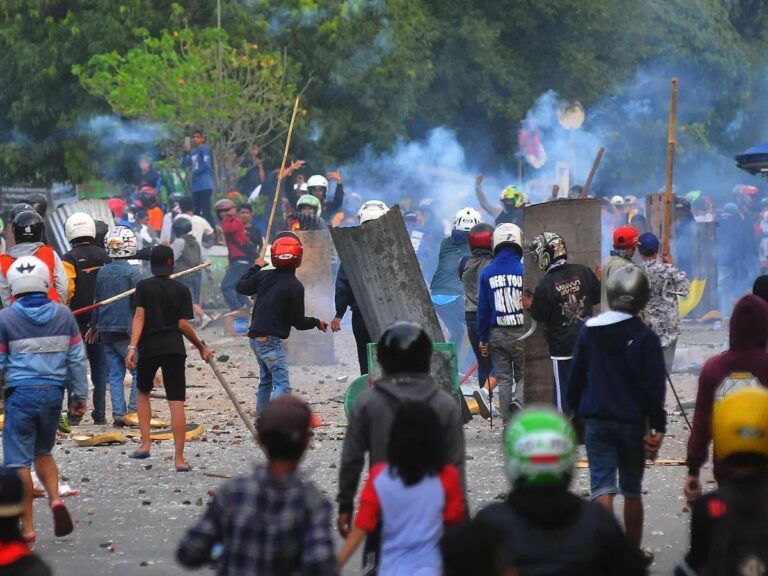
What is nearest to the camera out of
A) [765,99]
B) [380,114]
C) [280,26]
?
[280,26]

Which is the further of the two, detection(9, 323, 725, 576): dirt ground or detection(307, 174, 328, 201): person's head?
detection(307, 174, 328, 201): person's head

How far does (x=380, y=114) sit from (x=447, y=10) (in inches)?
162

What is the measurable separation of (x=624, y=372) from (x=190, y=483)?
13.0 feet

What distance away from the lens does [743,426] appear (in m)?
4.80

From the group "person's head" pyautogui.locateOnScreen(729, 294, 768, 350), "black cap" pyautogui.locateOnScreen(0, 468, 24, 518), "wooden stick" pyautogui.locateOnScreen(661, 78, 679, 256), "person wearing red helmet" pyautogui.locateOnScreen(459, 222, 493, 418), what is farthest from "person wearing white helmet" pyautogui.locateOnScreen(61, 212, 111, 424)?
"black cap" pyautogui.locateOnScreen(0, 468, 24, 518)

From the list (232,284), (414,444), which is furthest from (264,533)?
(232,284)

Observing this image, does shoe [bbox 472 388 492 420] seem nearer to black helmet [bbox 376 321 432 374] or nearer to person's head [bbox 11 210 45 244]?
person's head [bbox 11 210 45 244]

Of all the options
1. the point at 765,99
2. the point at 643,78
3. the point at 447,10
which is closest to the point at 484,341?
the point at 447,10

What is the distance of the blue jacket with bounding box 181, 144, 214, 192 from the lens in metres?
24.1

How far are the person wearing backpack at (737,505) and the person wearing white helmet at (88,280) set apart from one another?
912 centimetres

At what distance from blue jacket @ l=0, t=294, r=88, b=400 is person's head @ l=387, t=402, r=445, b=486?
12.2 feet

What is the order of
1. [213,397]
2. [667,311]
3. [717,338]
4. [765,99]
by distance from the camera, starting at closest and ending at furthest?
[667,311] → [213,397] → [717,338] → [765,99]

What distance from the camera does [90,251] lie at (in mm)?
13594

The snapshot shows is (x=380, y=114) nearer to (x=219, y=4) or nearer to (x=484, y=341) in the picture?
(x=219, y=4)
